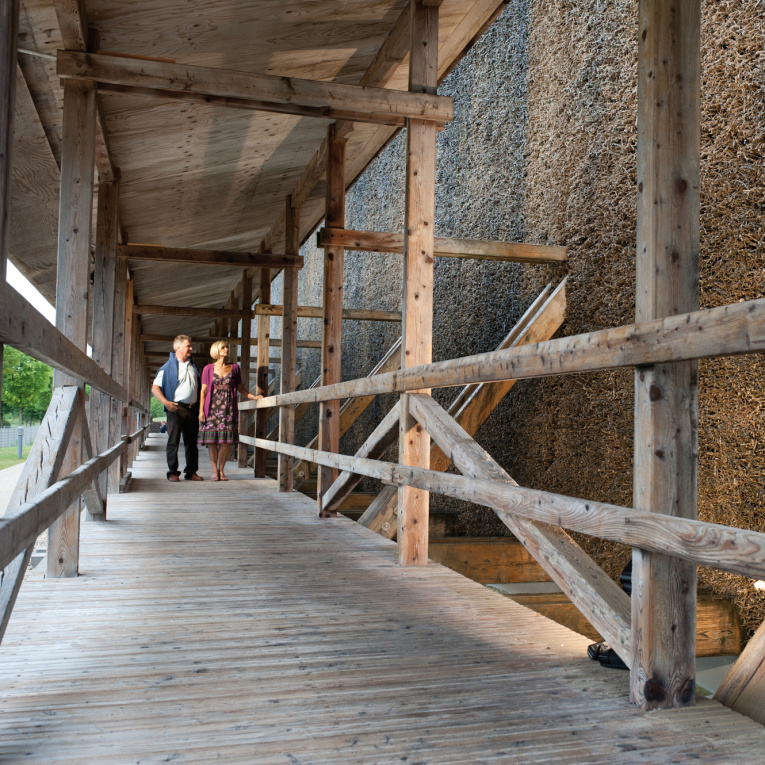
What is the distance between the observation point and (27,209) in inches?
222

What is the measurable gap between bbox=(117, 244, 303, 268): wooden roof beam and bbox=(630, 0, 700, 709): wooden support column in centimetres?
542

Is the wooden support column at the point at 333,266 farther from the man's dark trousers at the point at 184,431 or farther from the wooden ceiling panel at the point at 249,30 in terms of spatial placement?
the man's dark trousers at the point at 184,431

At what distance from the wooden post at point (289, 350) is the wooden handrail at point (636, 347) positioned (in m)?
4.03

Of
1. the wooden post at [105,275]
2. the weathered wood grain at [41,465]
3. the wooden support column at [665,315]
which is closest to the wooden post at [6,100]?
the weathered wood grain at [41,465]

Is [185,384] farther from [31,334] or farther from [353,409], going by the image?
[31,334]

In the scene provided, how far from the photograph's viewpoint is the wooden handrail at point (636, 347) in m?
1.37

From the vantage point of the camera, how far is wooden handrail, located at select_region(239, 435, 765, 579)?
4.41ft

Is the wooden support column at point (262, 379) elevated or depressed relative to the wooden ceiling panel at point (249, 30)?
depressed

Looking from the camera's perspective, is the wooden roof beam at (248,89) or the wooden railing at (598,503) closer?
the wooden railing at (598,503)

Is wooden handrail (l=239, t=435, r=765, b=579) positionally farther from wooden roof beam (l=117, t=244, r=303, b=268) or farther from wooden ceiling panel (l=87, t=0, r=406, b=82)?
wooden roof beam (l=117, t=244, r=303, b=268)

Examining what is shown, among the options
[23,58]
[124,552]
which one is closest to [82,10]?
[23,58]

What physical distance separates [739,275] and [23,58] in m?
3.99

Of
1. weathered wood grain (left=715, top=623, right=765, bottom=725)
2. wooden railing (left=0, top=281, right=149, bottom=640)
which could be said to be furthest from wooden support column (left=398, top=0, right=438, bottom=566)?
weathered wood grain (left=715, top=623, right=765, bottom=725)

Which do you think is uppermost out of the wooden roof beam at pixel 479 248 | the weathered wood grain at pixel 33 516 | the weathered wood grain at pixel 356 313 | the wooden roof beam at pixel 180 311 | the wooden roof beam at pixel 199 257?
the wooden roof beam at pixel 199 257
